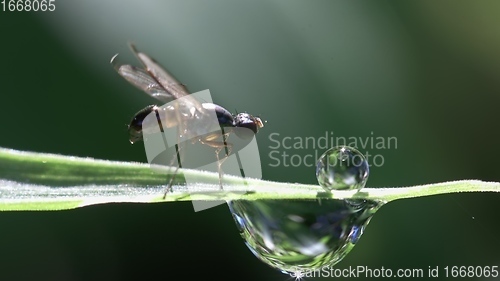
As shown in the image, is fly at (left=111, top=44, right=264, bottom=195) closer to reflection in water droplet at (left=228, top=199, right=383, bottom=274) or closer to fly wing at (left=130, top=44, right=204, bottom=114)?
fly wing at (left=130, top=44, right=204, bottom=114)

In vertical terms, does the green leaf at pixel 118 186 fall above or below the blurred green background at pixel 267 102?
below

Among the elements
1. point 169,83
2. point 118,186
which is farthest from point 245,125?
point 118,186

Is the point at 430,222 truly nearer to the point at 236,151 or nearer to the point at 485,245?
the point at 485,245

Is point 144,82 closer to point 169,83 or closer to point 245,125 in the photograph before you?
point 169,83

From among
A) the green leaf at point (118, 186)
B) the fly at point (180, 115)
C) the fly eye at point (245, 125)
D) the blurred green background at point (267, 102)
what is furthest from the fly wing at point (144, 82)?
the blurred green background at point (267, 102)

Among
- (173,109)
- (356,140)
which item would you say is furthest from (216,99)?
(173,109)

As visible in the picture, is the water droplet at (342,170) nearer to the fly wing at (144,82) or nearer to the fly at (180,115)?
the fly at (180,115)
